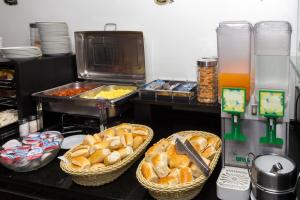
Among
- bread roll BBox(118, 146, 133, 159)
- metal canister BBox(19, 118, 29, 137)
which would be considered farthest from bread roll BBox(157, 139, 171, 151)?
metal canister BBox(19, 118, 29, 137)

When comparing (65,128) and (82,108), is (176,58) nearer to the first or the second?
(82,108)

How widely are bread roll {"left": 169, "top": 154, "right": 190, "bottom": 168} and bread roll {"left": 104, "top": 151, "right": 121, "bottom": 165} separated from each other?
186mm

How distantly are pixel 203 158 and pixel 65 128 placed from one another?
87 cm

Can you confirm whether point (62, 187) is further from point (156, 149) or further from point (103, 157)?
point (156, 149)

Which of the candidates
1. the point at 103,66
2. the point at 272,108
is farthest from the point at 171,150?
the point at 103,66

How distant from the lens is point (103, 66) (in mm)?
1847

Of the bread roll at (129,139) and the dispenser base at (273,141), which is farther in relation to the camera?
the bread roll at (129,139)

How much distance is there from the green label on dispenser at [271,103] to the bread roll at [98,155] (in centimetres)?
54

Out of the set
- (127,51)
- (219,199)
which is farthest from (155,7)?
(219,199)

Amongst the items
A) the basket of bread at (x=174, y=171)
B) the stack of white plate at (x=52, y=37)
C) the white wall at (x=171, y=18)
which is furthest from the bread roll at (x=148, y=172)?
the stack of white plate at (x=52, y=37)

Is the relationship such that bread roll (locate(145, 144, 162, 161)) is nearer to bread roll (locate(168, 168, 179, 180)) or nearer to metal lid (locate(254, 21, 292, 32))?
bread roll (locate(168, 168, 179, 180))

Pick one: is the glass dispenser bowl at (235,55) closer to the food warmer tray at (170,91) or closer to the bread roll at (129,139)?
the food warmer tray at (170,91)

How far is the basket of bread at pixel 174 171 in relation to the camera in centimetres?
95

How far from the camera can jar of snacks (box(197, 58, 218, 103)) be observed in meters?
1.33
